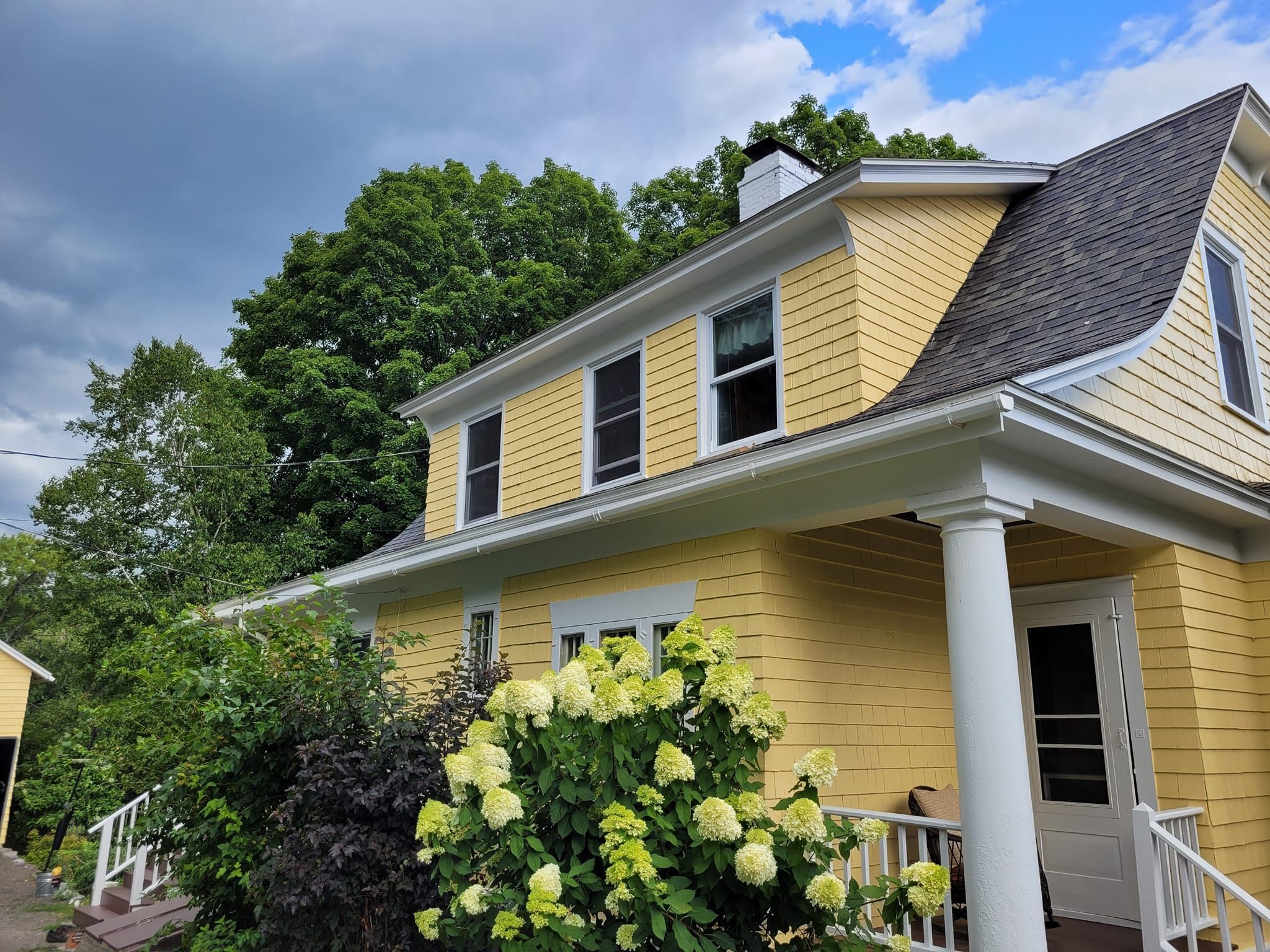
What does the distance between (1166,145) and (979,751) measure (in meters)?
6.12

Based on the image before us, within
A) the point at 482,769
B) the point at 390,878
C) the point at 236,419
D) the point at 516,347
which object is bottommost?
the point at 390,878

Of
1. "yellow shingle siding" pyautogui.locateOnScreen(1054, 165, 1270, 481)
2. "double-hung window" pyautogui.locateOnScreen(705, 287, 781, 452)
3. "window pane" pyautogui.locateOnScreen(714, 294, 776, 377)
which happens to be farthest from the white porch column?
"window pane" pyautogui.locateOnScreen(714, 294, 776, 377)

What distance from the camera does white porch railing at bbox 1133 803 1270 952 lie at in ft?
14.6

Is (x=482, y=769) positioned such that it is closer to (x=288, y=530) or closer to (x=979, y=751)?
(x=979, y=751)

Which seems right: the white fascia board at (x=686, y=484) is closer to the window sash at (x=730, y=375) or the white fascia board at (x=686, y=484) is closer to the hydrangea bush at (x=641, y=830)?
the window sash at (x=730, y=375)

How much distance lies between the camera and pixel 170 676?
6.09m

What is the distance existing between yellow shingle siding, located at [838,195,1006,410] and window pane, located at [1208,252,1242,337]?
79.9 inches

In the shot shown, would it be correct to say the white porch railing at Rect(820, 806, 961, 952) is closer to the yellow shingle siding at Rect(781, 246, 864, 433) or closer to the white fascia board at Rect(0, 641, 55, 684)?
the yellow shingle siding at Rect(781, 246, 864, 433)

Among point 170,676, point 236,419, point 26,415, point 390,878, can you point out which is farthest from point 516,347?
point 26,415

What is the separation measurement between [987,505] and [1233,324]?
487cm

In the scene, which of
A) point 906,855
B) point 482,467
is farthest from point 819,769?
point 482,467

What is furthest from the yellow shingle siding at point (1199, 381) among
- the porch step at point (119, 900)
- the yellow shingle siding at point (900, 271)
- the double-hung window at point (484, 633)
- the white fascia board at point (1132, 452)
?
the porch step at point (119, 900)

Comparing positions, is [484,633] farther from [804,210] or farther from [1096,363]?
[1096,363]

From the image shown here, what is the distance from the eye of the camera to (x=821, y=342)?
21.7 ft
